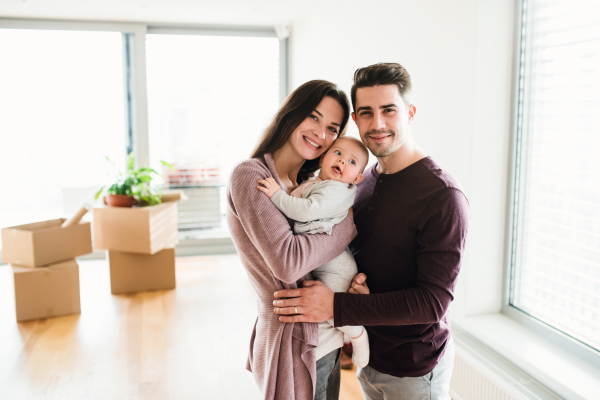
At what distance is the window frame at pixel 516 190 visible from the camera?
2129mm

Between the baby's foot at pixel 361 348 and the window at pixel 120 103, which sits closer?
the baby's foot at pixel 361 348

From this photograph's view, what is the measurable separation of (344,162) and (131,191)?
282 cm

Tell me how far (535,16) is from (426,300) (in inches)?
61.7

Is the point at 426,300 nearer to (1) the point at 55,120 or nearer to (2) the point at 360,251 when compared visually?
(2) the point at 360,251

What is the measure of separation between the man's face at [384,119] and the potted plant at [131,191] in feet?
9.07

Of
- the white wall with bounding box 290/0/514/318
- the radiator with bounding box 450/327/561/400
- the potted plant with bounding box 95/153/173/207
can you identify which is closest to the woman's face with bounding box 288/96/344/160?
the white wall with bounding box 290/0/514/318

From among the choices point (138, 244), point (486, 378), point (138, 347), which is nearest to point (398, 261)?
point (486, 378)

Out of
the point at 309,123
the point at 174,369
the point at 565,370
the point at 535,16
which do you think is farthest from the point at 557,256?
the point at 174,369

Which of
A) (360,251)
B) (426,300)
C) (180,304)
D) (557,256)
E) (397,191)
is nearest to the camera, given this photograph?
(426,300)

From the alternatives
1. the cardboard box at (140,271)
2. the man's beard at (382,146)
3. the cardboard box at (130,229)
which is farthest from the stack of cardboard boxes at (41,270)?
the man's beard at (382,146)

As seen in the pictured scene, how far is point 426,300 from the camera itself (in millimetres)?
1293

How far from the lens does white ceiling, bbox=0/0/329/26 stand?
3.93 metres

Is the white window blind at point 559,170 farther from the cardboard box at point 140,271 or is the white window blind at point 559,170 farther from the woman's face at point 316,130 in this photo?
the cardboard box at point 140,271

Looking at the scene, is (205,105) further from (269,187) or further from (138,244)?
(269,187)
